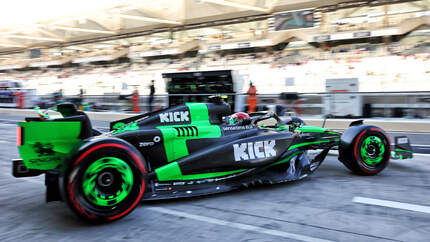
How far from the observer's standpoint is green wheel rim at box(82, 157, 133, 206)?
327 cm

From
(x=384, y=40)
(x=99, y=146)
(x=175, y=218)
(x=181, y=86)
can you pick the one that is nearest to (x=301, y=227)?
(x=175, y=218)

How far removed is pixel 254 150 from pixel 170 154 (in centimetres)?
108

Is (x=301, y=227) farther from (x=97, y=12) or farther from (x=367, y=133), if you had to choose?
(x=97, y=12)

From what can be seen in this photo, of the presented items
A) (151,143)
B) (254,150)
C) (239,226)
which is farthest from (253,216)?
(151,143)

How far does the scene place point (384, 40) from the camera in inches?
865

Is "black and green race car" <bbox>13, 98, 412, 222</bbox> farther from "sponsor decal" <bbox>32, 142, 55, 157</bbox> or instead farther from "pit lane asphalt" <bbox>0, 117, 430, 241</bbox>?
"pit lane asphalt" <bbox>0, 117, 430, 241</bbox>

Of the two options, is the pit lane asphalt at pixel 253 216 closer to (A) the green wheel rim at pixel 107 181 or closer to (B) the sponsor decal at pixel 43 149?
(A) the green wheel rim at pixel 107 181

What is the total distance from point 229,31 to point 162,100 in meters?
16.6

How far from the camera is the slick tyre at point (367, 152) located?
5.04 meters

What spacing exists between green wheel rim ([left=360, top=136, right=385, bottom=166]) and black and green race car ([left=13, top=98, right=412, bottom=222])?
0.01 meters

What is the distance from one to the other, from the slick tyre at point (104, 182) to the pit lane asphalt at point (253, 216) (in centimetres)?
16

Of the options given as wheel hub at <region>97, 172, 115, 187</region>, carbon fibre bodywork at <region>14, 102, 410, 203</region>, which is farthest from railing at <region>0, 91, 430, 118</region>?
wheel hub at <region>97, 172, 115, 187</region>

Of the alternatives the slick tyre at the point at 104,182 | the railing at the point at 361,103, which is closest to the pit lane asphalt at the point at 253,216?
the slick tyre at the point at 104,182

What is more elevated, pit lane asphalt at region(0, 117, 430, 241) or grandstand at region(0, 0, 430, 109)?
grandstand at region(0, 0, 430, 109)
